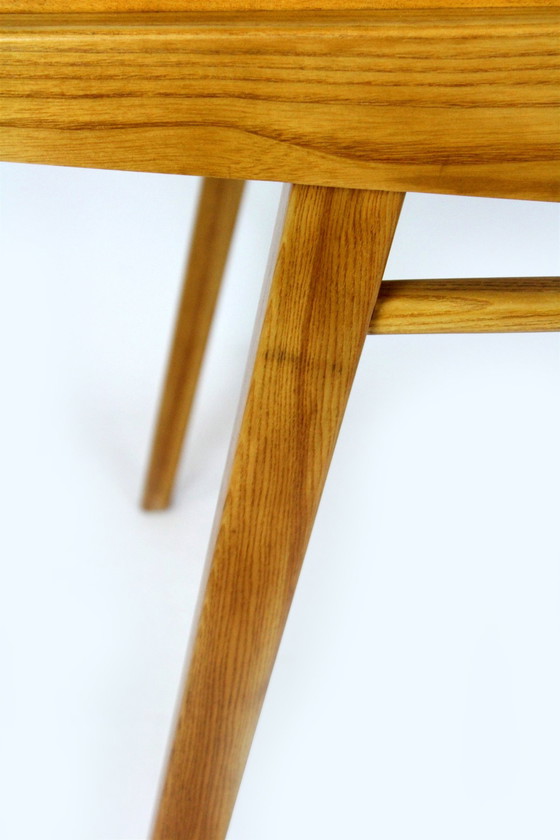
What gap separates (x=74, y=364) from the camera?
69cm

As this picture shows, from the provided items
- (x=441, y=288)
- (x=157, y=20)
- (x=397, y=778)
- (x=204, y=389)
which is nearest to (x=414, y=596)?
(x=397, y=778)

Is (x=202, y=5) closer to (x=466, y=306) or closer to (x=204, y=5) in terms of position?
(x=204, y=5)

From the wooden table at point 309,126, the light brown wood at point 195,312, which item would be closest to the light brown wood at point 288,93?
the wooden table at point 309,126

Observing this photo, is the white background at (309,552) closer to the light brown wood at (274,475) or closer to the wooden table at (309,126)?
the light brown wood at (274,475)

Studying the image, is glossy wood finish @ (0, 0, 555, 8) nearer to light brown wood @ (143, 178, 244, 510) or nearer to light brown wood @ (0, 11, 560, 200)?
light brown wood @ (0, 11, 560, 200)

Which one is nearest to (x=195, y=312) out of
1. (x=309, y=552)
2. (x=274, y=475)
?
(x=309, y=552)

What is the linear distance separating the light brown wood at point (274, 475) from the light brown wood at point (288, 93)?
2 cm

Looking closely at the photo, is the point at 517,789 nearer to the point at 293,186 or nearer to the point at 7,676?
the point at 7,676

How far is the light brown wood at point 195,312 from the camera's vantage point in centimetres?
51

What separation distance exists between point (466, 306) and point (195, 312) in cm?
27

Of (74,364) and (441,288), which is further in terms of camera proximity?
(74,364)

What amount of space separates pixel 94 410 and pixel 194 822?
36 cm

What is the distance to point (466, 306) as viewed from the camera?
290 millimetres

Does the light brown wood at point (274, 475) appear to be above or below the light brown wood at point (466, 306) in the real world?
below
